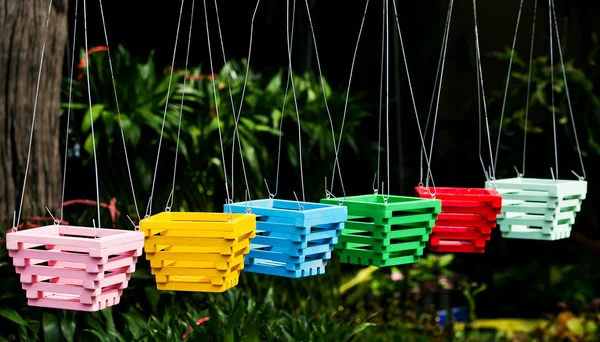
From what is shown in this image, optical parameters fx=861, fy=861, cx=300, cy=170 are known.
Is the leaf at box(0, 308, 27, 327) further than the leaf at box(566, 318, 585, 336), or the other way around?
the leaf at box(566, 318, 585, 336)

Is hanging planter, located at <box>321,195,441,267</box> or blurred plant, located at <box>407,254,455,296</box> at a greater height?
hanging planter, located at <box>321,195,441,267</box>

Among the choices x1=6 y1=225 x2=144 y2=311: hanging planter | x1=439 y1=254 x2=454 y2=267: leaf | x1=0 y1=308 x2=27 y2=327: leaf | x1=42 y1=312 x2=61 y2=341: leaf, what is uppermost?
x1=6 y1=225 x2=144 y2=311: hanging planter

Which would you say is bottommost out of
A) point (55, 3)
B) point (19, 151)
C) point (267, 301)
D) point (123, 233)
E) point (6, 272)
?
point (267, 301)

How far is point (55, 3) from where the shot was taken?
4.92m

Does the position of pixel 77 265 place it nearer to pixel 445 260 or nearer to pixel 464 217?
pixel 464 217

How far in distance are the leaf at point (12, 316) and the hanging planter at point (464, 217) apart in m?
2.01

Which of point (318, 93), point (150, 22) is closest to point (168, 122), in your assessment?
point (318, 93)

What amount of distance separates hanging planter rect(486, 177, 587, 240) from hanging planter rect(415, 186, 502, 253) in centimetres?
18

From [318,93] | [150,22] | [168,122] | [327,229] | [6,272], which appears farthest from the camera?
[150,22]

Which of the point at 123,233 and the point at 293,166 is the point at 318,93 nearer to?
the point at 293,166

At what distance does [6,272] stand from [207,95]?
2309 millimetres

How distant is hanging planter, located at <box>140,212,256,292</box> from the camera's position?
9.48ft

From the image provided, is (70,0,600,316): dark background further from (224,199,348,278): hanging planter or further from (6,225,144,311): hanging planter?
(6,225,144,311): hanging planter

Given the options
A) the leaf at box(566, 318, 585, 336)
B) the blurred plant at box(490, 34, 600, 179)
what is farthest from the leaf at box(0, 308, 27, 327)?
the blurred plant at box(490, 34, 600, 179)
